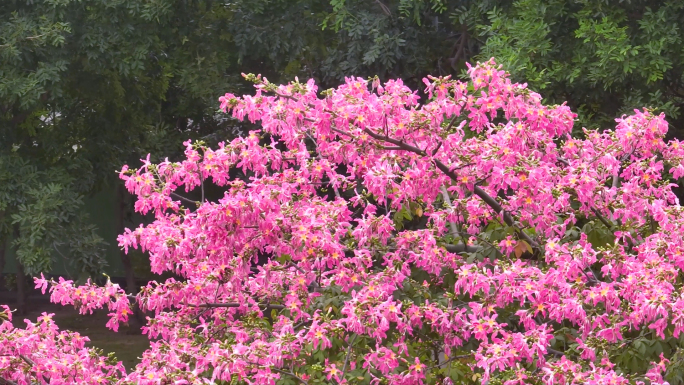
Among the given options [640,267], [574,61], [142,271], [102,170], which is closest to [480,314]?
[640,267]

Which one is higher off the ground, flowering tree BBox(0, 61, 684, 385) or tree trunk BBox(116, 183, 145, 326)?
tree trunk BBox(116, 183, 145, 326)

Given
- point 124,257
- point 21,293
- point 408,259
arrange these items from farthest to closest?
1. point 21,293
2. point 124,257
3. point 408,259

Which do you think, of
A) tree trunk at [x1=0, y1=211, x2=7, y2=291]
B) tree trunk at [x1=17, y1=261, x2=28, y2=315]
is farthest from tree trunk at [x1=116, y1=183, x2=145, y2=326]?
tree trunk at [x1=17, y1=261, x2=28, y2=315]

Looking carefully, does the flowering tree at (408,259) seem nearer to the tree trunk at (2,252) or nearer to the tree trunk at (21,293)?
the tree trunk at (2,252)

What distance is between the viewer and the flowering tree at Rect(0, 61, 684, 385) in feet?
13.6

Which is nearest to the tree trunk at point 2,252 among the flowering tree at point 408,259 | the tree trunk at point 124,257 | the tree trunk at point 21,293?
the tree trunk at point 21,293

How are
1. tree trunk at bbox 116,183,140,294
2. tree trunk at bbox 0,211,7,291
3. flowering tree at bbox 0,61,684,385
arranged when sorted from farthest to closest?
tree trunk at bbox 116,183,140,294
tree trunk at bbox 0,211,7,291
flowering tree at bbox 0,61,684,385

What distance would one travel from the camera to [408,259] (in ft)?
16.0

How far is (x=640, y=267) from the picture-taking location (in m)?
4.12

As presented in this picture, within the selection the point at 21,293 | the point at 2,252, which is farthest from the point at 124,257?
the point at 21,293

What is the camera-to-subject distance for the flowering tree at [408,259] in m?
4.13

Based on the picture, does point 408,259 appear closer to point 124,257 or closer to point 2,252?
point 124,257

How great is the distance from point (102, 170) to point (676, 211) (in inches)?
365

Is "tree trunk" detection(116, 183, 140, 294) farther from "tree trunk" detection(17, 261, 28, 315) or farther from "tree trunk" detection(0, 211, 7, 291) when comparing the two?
"tree trunk" detection(17, 261, 28, 315)
